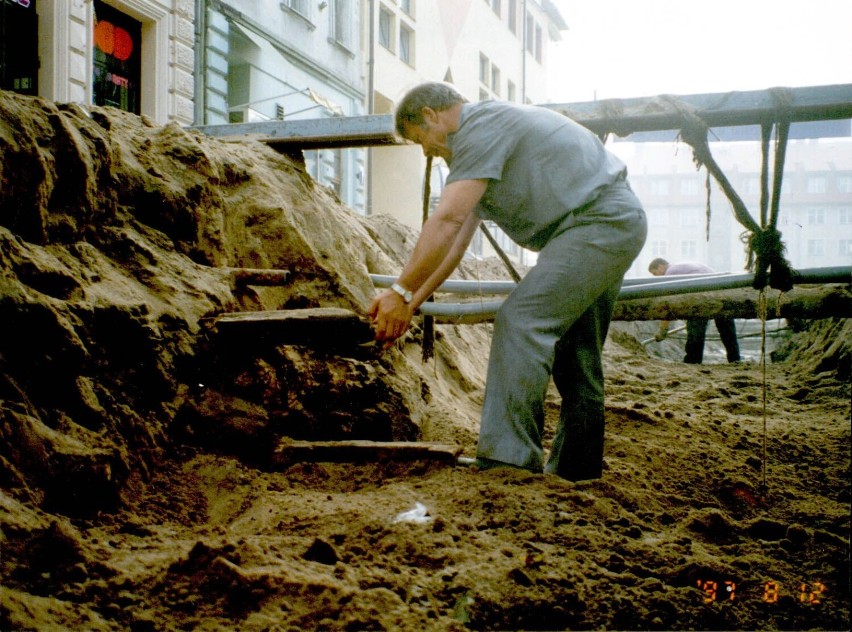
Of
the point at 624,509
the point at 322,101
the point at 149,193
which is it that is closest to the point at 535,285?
the point at 624,509

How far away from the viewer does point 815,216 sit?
42.0 meters

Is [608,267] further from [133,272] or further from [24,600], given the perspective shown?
[24,600]

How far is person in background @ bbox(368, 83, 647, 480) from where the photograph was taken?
285 centimetres

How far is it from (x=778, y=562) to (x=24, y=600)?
192cm

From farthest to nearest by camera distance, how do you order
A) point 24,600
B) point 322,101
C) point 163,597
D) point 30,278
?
point 322,101
point 30,278
point 163,597
point 24,600

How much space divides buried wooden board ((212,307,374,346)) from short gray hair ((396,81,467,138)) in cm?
84

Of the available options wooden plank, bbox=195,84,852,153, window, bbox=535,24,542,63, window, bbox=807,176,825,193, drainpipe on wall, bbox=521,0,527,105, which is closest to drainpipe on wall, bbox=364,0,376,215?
drainpipe on wall, bbox=521,0,527,105

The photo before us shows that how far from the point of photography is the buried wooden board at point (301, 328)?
9.52ft

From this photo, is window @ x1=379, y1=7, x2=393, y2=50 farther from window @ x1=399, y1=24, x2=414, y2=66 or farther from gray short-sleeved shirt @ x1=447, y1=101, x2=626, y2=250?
gray short-sleeved shirt @ x1=447, y1=101, x2=626, y2=250

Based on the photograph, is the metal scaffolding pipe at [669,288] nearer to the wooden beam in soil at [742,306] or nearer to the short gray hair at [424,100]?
Result: the wooden beam in soil at [742,306]

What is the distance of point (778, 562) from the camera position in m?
2.15

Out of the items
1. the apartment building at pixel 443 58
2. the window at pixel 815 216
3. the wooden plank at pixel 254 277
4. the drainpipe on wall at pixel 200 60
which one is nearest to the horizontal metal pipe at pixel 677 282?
the wooden plank at pixel 254 277

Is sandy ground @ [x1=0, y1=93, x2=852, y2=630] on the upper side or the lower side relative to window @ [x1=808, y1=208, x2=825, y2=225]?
lower

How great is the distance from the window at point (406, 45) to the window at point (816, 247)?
3100 cm
